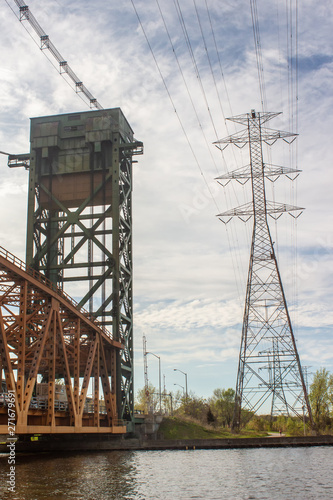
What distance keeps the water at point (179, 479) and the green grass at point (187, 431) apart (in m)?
28.2

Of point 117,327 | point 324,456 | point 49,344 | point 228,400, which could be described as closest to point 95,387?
point 117,327

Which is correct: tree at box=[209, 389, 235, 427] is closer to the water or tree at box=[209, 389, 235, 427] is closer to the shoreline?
the shoreline

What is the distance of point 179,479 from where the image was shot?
35125mm

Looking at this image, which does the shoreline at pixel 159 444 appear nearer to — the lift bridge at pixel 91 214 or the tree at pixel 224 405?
the lift bridge at pixel 91 214

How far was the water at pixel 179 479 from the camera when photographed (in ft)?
91.8

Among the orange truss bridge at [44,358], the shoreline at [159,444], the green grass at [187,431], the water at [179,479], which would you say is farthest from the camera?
the green grass at [187,431]

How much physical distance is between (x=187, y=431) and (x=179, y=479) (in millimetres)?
45814

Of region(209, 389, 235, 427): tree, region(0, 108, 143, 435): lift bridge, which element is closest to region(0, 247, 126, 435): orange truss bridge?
region(0, 108, 143, 435): lift bridge

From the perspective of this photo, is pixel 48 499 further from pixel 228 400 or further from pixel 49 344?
pixel 228 400

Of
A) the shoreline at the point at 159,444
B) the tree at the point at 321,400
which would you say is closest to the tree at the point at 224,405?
the tree at the point at 321,400

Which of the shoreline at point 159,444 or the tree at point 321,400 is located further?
the tree at point 321,400

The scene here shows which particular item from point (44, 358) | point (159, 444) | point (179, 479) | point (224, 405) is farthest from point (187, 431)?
point (224, 405)

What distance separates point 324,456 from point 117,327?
29.6 meters

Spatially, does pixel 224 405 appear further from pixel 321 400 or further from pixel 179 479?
pixel 179 479
